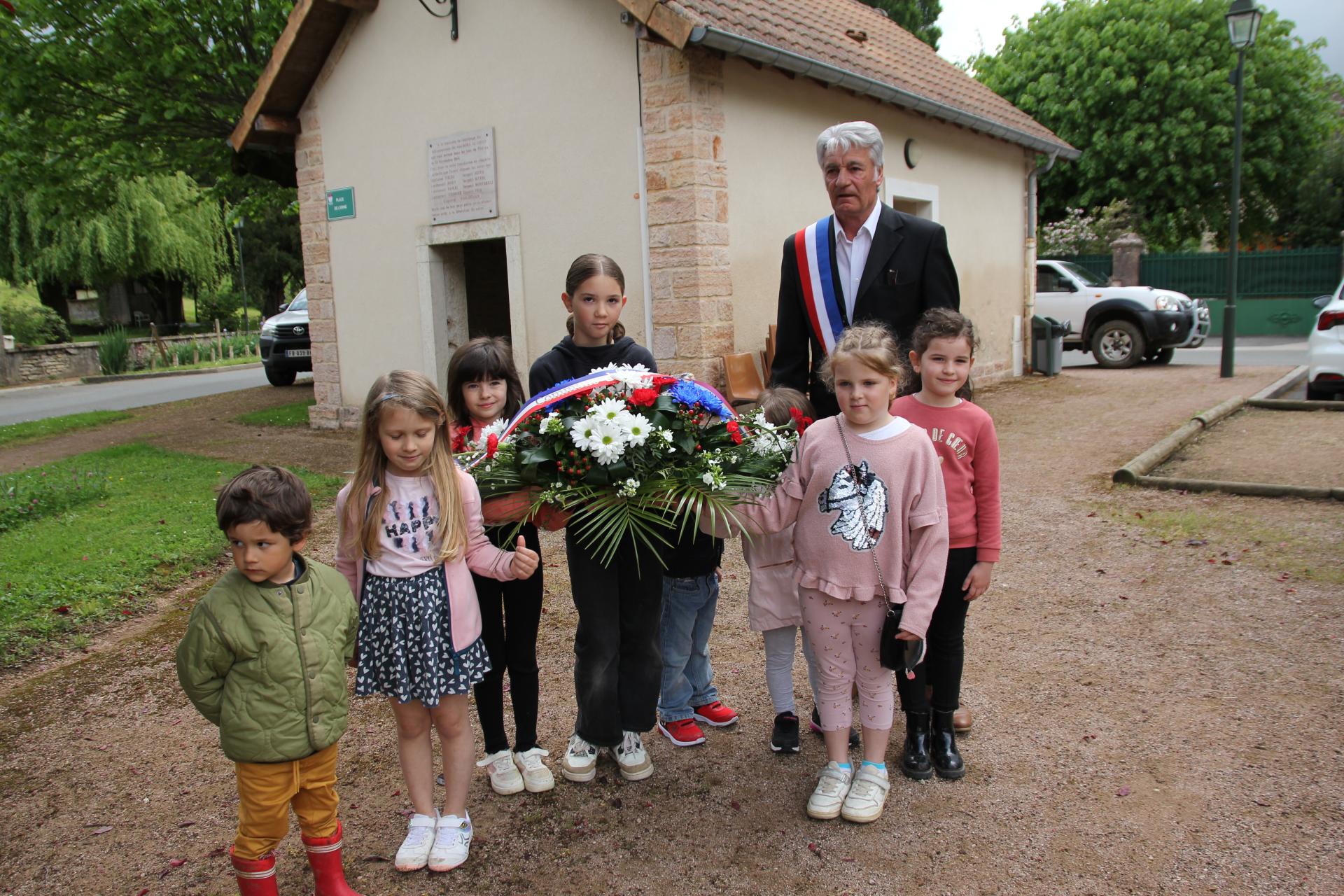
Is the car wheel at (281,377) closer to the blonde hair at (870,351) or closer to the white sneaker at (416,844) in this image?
the white sneaker at (416,844)

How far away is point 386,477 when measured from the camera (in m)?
2.75

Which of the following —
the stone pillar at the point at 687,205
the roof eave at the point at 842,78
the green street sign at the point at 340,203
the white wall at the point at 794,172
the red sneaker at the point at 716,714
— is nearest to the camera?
the red sneaker at the point at 716,714

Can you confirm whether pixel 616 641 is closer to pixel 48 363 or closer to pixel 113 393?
pixel 113 393

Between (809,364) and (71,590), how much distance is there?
14.1 feet

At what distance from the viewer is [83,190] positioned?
42.9 ft

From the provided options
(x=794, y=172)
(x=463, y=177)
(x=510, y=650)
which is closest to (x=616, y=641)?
(x=510, y=650)

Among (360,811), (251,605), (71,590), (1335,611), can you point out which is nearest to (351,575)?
(251,605)

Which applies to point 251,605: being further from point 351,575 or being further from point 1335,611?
point 1335,611

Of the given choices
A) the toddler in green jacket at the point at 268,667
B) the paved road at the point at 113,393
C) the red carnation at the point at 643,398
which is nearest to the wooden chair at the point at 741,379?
the red carnation at the point at 643,398

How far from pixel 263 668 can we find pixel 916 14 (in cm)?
2480

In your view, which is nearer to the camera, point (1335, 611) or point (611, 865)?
point (611, 865)

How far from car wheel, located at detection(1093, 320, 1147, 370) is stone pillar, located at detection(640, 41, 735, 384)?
1002 cm

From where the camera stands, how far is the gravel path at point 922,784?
2.64m

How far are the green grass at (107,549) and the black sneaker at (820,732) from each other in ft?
12.1
